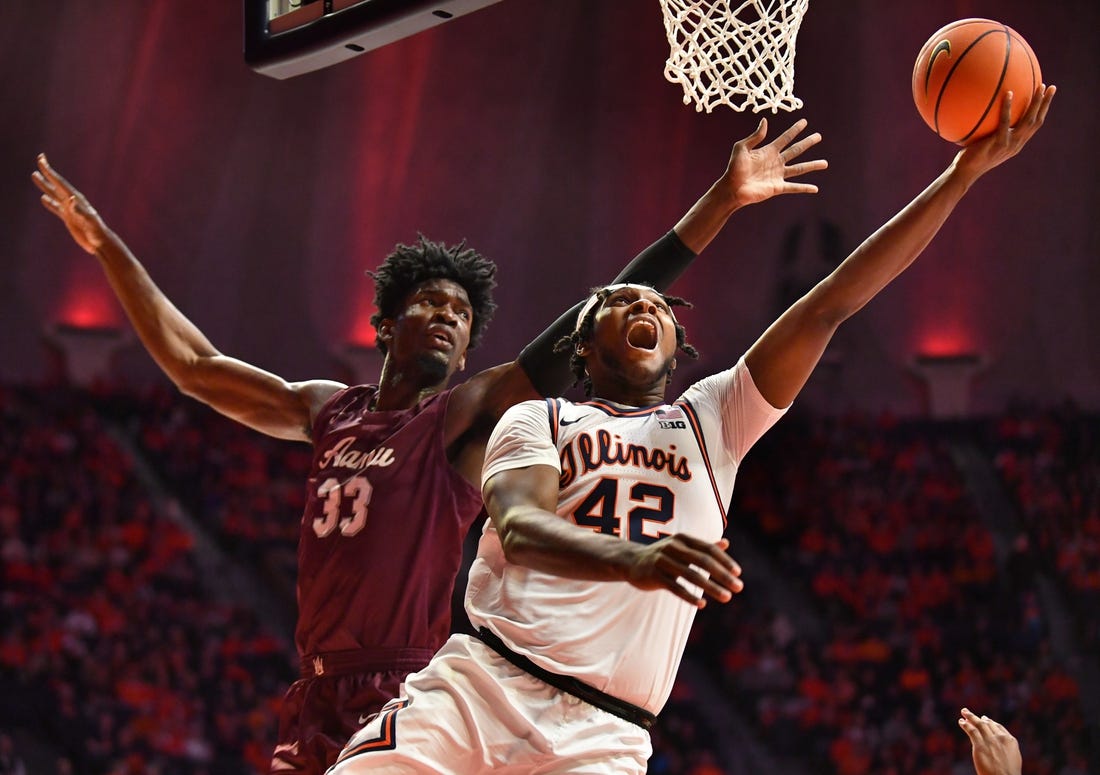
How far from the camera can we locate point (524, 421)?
10.2 ft

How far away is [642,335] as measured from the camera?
326 centimetres

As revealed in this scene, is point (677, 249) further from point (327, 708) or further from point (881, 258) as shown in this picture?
point (327, 708)

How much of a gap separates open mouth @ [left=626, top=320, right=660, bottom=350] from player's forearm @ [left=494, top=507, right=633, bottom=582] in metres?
0.61

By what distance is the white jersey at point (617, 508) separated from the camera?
290 cm

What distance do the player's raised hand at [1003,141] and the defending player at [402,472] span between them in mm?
489

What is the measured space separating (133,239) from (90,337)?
3.61 ft

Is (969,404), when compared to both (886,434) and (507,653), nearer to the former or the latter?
(886,434)

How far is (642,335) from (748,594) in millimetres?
10003

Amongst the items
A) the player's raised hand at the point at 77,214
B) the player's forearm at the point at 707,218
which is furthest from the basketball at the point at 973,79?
the player's raised hand at the point at 77,214

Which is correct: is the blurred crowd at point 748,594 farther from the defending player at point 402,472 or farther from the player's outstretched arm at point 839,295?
the player's outstretched arm at point 839,295

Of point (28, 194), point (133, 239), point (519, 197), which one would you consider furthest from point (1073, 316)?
point (28, 194)

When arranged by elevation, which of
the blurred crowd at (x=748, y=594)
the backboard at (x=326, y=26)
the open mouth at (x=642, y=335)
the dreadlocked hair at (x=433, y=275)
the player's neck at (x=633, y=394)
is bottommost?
the blurred crowd at (x=748, y=594)

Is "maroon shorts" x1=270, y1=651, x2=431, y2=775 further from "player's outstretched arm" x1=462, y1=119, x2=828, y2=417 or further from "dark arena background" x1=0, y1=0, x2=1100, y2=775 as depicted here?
"dark arena background" x1=0, y1=0, x2=1100, y2=775

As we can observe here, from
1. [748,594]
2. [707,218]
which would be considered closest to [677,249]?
[707,218]
